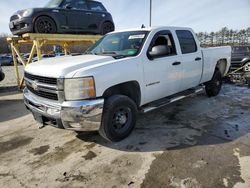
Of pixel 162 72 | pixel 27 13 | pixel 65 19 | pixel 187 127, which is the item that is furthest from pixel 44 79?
pixel 65 19

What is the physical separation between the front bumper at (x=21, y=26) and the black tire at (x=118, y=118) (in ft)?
18.3

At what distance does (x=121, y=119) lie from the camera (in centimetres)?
373

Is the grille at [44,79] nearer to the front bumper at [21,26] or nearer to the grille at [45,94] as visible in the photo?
the grille at [45,94]

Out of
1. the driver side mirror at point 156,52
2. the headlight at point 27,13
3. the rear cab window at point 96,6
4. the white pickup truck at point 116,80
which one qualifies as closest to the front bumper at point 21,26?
the headlight at point 27,13

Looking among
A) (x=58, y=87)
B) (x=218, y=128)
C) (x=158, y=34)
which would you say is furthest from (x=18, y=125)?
(x=218, y=128)

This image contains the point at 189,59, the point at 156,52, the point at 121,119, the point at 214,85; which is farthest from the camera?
the point at 214,85

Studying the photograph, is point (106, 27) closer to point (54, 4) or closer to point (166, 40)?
point (54, 4)

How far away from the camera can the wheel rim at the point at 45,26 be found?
7.70m

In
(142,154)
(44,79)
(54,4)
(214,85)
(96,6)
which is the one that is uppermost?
(96,6)

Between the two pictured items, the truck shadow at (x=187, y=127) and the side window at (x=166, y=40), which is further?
the side window at (x=166, y=40)

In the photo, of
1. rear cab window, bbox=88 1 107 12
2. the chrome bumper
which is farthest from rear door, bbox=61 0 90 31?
the chrome bumper

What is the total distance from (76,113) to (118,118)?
0.86 meters

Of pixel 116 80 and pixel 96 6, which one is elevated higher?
pixel 96 6

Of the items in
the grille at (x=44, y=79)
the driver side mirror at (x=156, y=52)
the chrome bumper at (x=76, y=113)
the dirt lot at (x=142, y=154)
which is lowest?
the dirt lot at (x=142, y=154)
